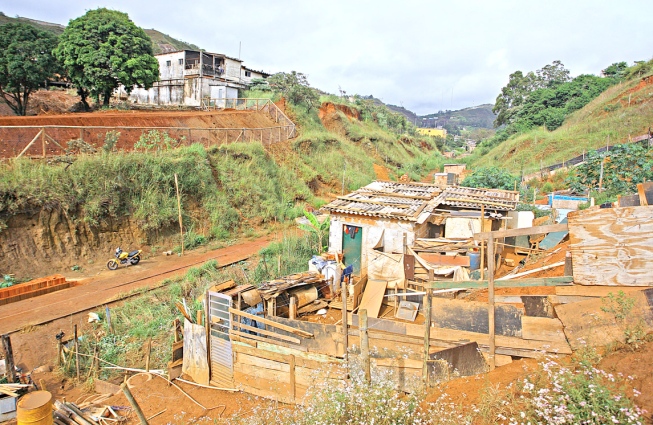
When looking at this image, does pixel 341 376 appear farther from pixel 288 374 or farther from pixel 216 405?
pixel 216 405

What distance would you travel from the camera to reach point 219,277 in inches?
512

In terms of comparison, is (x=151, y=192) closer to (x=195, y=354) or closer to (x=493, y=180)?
(x=195, y=354)

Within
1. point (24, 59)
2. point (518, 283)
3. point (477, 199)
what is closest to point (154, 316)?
point (518, 283)

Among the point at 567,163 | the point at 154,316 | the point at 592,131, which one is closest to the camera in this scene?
the point at 154,316

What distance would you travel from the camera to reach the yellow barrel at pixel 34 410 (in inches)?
210

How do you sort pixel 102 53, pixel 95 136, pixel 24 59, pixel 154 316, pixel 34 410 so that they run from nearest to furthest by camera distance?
pixel 34 410 < pixel 154 316 < pixel 95 136 < pixel 24 59 < pixel 102 53

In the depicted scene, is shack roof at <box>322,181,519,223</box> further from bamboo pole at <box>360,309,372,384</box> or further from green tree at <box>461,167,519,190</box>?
bamboo pole at <box>360,309,372,384</box>

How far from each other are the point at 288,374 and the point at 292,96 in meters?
30.4

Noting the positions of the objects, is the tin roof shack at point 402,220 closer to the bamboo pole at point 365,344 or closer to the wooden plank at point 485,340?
the wooden plank at point 485,340

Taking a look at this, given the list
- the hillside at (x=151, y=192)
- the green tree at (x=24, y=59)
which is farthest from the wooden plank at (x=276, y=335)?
the green tree at (x=24, y=59)

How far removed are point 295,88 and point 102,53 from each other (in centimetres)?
1514

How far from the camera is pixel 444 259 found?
37.2ft

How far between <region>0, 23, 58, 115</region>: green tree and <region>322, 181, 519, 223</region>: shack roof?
23761 mm

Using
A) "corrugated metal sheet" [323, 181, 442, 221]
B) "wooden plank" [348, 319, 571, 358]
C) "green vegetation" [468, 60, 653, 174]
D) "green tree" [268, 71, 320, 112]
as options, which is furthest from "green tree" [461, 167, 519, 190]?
"green tree" [268, 71, 320, 112]
